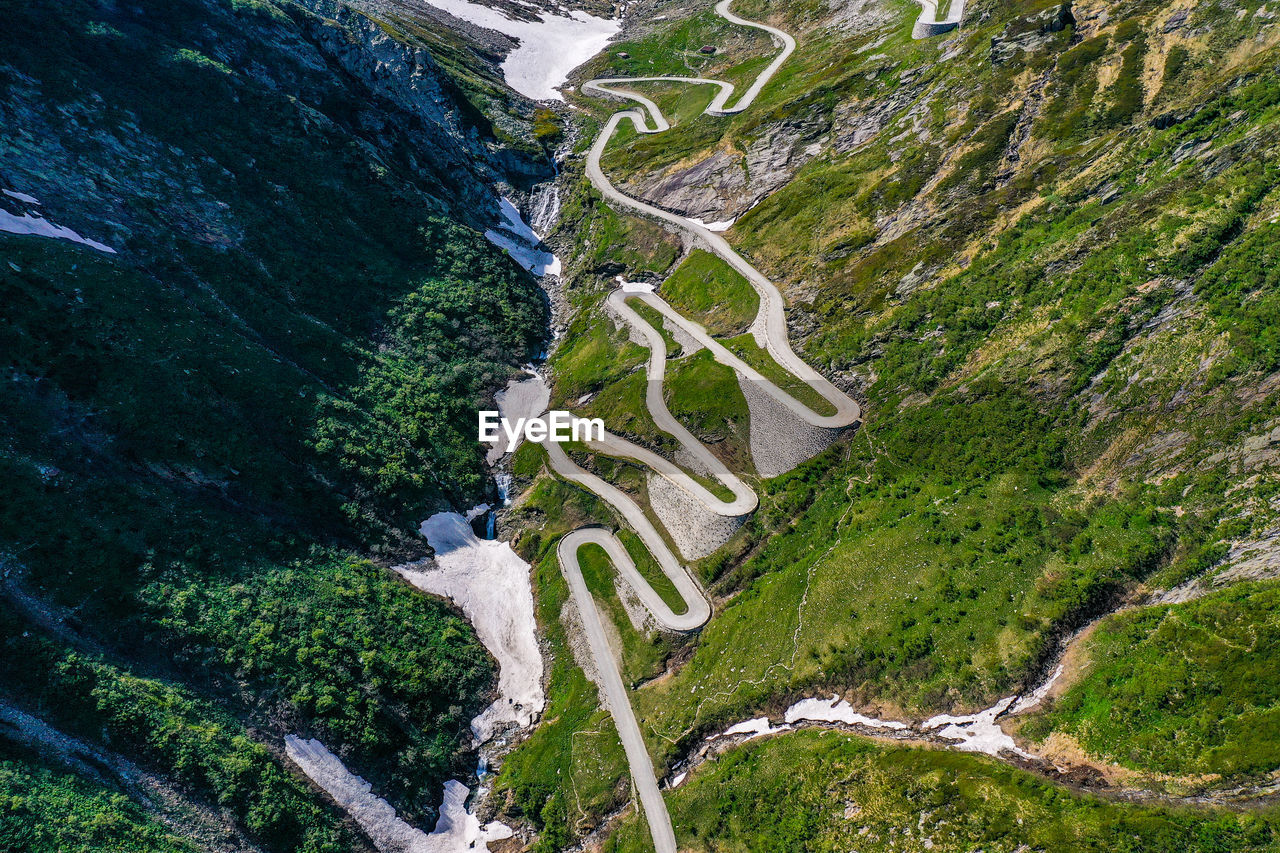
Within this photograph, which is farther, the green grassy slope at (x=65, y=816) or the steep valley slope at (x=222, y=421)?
the steep valley slope at (x=222, y=421)

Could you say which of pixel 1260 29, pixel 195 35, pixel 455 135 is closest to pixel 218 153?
pixel 195 35

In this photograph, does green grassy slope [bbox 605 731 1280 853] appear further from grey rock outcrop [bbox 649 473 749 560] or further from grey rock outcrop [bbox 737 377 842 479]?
grey rock outcrop [bbox 737 377 842 479]

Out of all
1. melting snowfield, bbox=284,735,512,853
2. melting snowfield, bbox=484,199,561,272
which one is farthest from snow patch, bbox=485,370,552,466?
melting snowfield, bbox=284,735,512,853

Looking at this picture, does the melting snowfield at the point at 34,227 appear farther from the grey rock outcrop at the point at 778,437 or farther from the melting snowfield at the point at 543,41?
the melting snowfield at the point at 543,41

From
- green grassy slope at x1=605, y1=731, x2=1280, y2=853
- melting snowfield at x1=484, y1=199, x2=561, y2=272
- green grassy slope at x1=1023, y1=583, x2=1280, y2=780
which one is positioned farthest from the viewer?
melting snowfield at x1=484, y1=199, x2=561, y2=272

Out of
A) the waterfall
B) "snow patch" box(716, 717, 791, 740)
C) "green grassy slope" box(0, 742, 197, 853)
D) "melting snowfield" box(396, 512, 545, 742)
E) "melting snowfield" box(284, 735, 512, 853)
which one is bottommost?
"melting snowfield" box(284, 735, 512, 853)

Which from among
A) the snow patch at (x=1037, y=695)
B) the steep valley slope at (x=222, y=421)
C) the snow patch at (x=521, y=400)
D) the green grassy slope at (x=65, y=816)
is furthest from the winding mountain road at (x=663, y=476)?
the green grassy slope at (x=65, y=816)
